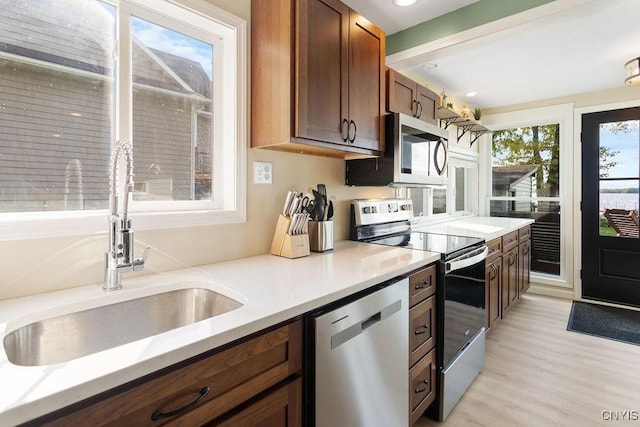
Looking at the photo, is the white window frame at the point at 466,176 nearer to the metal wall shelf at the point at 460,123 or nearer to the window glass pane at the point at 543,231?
the metal wall shelf at the point at 460,123

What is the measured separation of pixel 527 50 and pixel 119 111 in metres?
2.95

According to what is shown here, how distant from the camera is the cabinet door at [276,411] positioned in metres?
0.85

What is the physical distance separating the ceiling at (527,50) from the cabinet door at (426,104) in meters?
0.23

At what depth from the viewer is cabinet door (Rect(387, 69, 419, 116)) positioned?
2.10 metres

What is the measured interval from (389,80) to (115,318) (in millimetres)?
1942

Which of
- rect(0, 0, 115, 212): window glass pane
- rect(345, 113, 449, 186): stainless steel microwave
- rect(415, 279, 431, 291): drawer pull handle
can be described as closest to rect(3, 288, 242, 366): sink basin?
rect(0, 0, 115, 212): window glass pane

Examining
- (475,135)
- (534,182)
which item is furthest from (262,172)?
(534,182)

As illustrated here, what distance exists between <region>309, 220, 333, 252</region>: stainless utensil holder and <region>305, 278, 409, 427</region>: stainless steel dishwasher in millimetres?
501

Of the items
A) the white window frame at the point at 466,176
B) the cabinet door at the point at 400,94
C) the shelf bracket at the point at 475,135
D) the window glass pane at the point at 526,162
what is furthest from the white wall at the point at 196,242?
the window glass pane at the point at 526,162

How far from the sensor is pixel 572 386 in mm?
2057

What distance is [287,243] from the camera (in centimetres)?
164

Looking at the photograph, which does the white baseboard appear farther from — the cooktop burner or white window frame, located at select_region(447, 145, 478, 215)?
the cooktop burner

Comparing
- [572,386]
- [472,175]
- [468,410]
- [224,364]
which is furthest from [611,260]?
[224,364]

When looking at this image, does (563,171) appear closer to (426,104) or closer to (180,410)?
(426,104)
